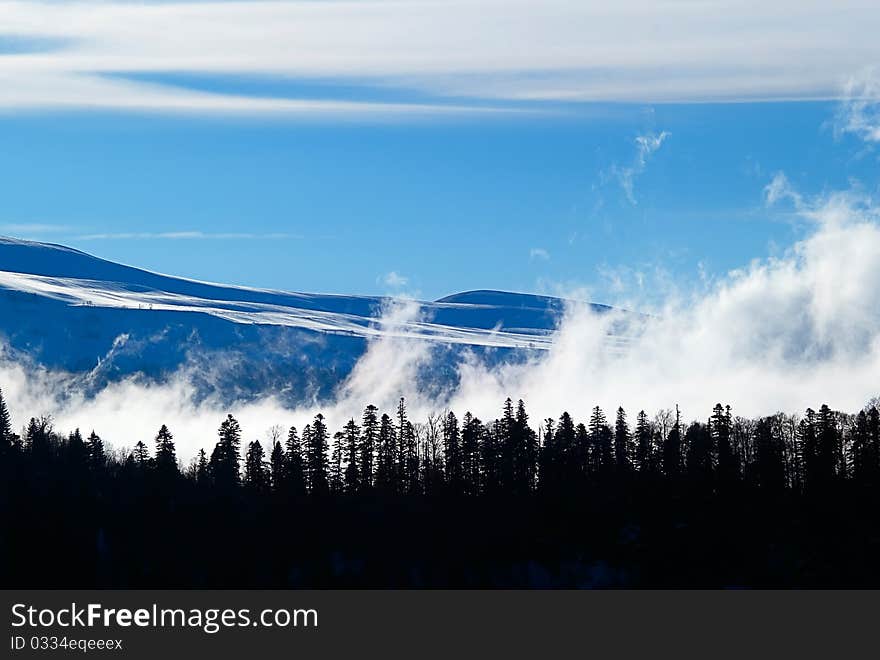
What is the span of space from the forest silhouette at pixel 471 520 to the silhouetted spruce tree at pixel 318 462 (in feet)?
1.14

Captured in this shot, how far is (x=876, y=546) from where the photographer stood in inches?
5812

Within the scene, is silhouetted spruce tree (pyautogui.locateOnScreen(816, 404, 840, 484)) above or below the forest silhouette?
above

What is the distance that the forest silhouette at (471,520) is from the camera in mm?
148500

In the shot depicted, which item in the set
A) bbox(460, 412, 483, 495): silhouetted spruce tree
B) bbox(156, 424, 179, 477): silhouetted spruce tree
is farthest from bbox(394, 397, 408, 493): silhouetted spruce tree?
bbox(156, 424, 179, 477): silhouetted spruce tree

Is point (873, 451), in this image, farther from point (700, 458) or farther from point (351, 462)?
A: point (351, 462)

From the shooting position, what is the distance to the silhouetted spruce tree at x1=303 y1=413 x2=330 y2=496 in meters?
177

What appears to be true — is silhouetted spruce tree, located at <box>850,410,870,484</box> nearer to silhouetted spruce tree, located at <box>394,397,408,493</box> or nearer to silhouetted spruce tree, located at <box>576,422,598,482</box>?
silhouetted spruce tree, located at <box>576,422,598,482</box>

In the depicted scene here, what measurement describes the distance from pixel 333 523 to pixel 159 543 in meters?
20.6

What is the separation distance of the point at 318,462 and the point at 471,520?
95.8 feet

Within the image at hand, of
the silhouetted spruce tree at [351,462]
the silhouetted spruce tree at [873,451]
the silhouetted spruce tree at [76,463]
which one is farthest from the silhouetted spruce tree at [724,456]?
the silhouetted spruce tree at [76,463]

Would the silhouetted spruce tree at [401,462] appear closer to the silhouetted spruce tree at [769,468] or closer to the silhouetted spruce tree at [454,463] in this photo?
the silhouetted spruce tree at [454,463]

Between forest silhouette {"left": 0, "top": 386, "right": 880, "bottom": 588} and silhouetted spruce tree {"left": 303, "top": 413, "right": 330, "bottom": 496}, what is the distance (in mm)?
347

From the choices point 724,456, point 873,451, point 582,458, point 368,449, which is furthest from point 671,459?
point 368,449

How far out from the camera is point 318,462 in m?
183
